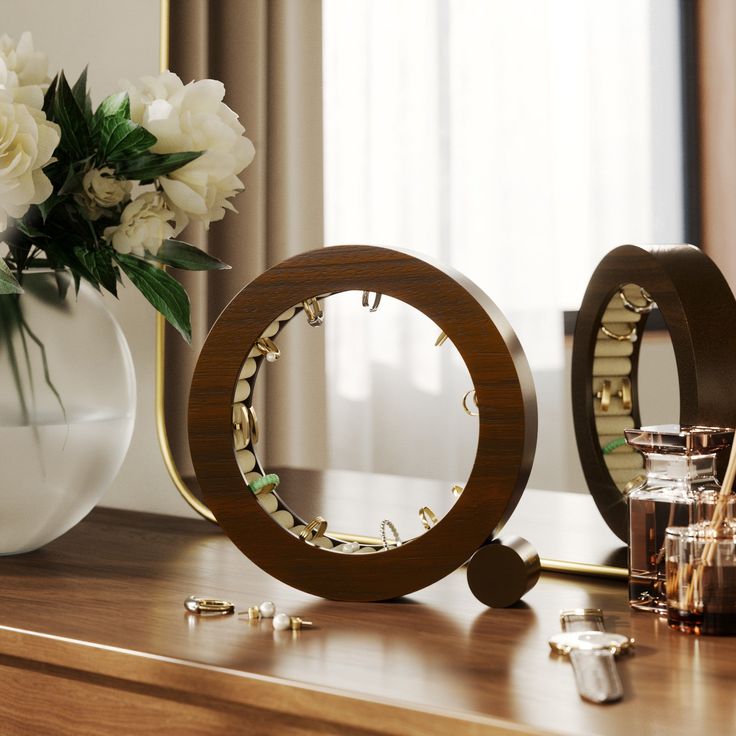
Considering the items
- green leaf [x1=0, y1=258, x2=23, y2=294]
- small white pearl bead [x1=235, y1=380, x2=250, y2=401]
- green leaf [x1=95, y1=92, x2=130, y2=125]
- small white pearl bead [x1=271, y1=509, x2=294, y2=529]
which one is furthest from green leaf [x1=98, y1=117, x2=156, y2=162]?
small white pearl bead [x1=271, y1=509, x2=294, y2=529]

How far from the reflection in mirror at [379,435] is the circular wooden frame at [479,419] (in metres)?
0.02

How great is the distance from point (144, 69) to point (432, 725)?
0.85 meters

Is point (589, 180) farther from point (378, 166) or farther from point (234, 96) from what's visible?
point (234, 96)

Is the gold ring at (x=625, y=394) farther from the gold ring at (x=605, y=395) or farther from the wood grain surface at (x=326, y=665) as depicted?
the wood grain surface at (x=326, y=665)

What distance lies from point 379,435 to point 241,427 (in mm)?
170

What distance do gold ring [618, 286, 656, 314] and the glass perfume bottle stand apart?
0.11 metres

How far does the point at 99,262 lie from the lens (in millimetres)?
864

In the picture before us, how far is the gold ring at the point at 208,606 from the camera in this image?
68cm

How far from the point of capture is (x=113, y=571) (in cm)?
82

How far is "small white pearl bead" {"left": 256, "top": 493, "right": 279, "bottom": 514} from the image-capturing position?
75 centimetres

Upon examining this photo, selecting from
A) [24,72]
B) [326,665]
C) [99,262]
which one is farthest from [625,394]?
[24,72]

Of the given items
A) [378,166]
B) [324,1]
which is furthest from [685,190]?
[324,1]

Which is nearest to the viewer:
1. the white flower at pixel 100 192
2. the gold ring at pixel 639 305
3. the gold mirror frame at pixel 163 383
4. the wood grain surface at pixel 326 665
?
the wood grain surface at pixel 326 665

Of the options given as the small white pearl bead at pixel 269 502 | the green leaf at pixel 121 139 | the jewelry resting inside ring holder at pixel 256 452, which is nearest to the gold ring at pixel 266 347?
the jewelry resting inside ring holder at pixel 256 452
